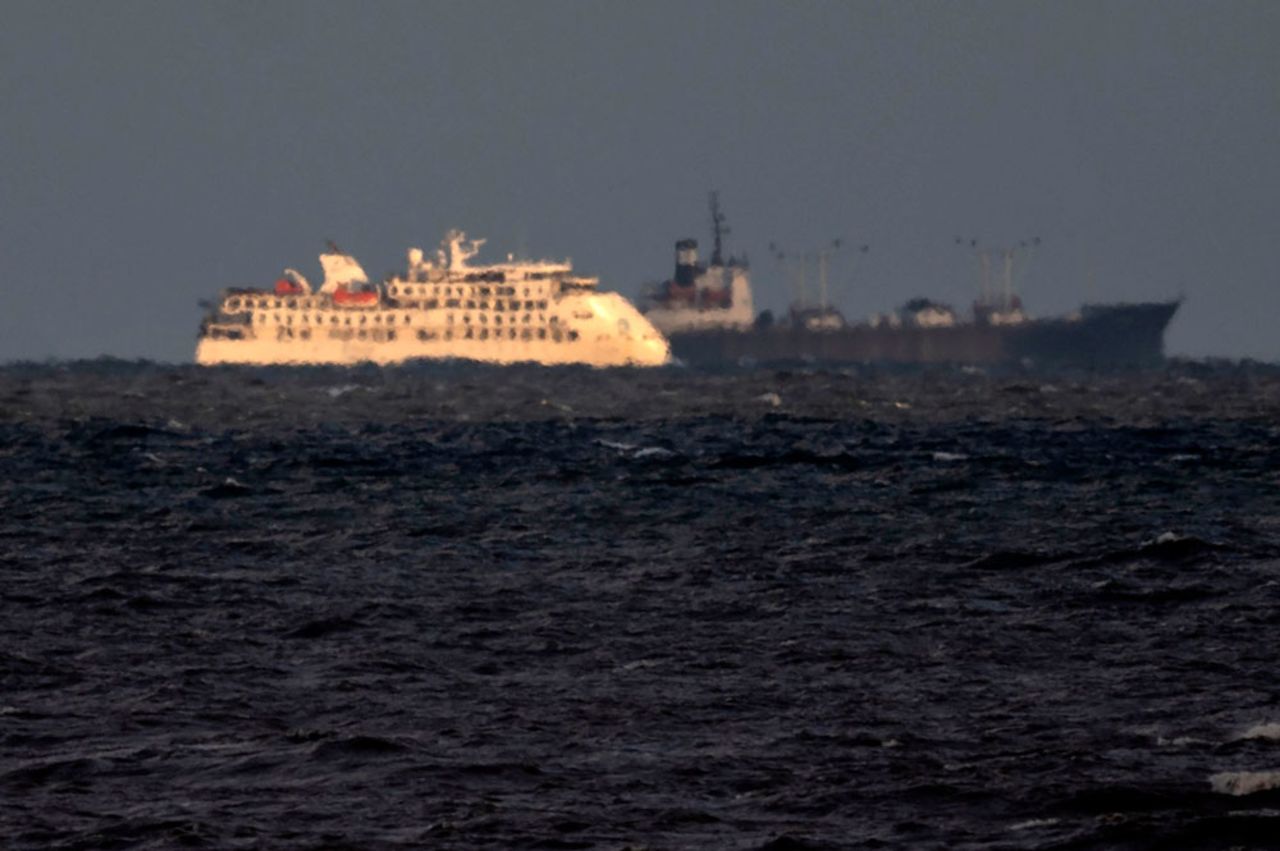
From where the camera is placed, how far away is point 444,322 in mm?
171500

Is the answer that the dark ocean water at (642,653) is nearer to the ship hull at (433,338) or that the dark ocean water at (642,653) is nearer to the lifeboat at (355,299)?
the ship hull at (433,338)

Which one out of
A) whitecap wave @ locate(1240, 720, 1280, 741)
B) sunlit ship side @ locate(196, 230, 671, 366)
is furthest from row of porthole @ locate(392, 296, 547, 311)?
whitecap wave @ locate(1240, 720, 1280, 741)

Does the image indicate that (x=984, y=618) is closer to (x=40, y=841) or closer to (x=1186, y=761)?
(x=1186, y=761)

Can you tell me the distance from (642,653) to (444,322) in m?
151

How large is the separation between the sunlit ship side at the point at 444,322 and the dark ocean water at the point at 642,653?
12002 cm

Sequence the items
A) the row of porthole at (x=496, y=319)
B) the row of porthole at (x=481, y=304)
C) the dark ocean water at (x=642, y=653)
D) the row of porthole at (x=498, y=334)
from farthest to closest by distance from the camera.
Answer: the row of porthole at (x=481, y=304)
the row of porthole at (x=496, y=319)
the row of porthole at (x=498, y=334)
the dark ocean water at (x=642, y=653)

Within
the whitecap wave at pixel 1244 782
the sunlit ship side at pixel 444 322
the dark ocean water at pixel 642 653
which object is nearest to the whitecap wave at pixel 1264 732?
the dark ocean water at pixel 642 653

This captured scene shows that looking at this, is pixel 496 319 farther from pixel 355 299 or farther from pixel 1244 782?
pixel 1244 782

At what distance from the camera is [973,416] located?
70.2 metres

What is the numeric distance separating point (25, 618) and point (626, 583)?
770cm

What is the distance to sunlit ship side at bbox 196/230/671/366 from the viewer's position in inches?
6629

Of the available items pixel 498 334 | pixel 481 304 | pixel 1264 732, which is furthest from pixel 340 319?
pixel 1264 732

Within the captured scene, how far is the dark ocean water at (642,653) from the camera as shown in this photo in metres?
15.0

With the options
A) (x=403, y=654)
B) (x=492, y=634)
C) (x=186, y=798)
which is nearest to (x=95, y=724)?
(x=186, y=798)
